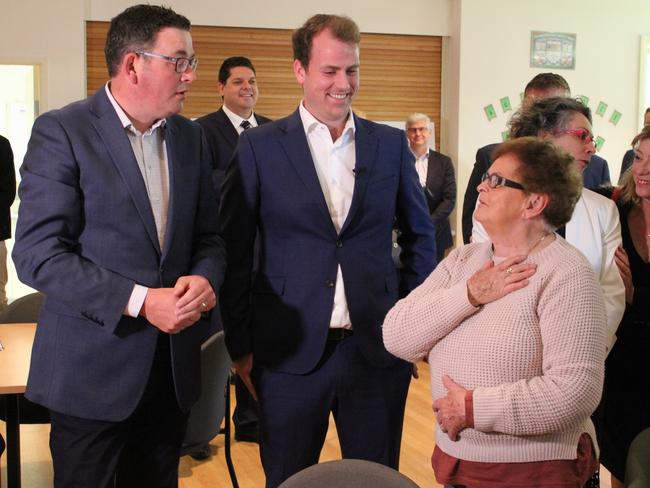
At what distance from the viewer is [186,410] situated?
2.33m

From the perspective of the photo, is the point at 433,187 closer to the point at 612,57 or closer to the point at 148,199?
the point at 612,57

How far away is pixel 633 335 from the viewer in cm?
277

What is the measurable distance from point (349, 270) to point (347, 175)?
30 centimetres

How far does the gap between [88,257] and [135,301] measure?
18cm

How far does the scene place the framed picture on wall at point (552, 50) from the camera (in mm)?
7809

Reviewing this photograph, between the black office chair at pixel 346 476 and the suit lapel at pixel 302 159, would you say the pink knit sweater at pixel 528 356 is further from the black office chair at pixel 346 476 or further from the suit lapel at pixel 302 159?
the suit lapel at pixel 302 159

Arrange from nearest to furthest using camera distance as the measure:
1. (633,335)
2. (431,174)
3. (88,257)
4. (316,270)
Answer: (88,257) < (316,270) < (633,335) < (431,174)

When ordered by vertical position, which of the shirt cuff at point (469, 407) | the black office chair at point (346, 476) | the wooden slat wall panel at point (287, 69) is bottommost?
the black office chair at point (346, 476)

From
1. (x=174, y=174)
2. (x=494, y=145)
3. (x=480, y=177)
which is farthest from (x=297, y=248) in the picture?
(x=480, y=177)

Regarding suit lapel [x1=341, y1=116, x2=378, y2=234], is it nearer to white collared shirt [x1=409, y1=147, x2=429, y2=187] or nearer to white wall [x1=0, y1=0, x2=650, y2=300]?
white collared shirt [x1=409, y1=147, x2=429, y2=187]

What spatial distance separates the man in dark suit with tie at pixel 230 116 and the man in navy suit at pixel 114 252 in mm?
1914

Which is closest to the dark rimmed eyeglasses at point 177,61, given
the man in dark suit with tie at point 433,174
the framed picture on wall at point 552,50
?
the man in dark suit with tie at point 433,174

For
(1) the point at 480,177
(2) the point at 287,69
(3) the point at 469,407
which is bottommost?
(3) the point at 469,407

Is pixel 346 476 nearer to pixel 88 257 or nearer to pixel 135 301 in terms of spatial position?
pixel 135 301
